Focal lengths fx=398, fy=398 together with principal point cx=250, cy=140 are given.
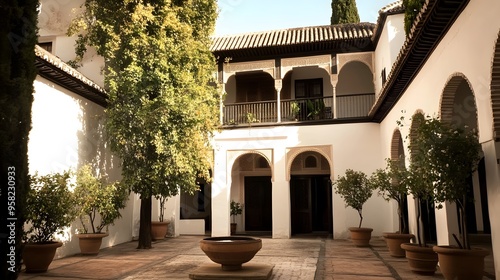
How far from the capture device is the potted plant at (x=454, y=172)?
5.39m

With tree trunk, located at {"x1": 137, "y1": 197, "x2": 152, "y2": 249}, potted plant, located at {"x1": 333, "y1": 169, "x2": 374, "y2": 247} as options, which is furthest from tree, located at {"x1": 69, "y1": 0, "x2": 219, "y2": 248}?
potted plant, located at {"x1": 333, "y1": 169, "x2": 374, "y2": 247}

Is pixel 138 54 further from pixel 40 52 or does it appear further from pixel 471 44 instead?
pixel 471 44

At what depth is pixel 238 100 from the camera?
1678cm

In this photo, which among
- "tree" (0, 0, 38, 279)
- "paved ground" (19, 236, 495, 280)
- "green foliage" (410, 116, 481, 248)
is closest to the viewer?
"tree" (0, 0, 38, 279)

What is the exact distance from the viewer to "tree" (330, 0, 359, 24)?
19.9 metres

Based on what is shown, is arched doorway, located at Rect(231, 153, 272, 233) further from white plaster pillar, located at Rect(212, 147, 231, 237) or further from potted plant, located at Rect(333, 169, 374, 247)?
potted plant, located at Rect(333, 169, 374, 247)

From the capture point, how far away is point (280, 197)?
14414 mm

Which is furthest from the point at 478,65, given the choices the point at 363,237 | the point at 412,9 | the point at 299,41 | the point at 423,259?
the point at 299,41

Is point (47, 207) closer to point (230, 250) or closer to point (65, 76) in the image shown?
point (65, 76)

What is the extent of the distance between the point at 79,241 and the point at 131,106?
362cm

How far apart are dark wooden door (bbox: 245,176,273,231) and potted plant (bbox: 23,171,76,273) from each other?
9.48 metres

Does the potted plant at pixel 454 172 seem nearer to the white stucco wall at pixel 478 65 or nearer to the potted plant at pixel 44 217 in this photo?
the white stucco wall at pixel 478 65

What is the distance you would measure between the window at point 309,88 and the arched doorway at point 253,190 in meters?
3.12

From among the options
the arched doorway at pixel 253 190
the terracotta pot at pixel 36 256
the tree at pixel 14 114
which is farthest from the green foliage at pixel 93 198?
the arched doorway at pixel 253 190
